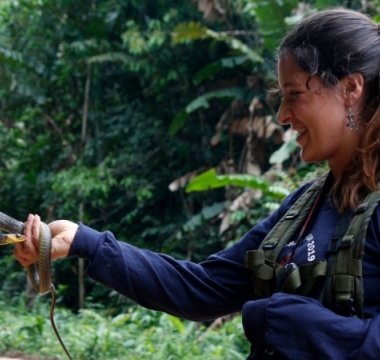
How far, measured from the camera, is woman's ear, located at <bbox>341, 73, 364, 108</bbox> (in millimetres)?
1845

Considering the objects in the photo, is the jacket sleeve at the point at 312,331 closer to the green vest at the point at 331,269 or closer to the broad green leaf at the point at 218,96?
the green vest at the point at 331,269

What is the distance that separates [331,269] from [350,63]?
544mm

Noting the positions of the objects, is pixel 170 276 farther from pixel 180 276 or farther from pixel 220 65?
pixel 220 65

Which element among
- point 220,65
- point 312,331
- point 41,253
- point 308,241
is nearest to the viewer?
point 312,331

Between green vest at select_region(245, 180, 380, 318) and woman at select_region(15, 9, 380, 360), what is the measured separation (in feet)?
0.09

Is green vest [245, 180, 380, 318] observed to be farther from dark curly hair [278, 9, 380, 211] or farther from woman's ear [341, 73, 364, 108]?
woman's ear [341, 73, 364, 108]

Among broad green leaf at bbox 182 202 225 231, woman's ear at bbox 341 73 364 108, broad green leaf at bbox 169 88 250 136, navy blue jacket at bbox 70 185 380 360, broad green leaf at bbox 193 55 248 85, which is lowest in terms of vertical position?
broad green leaf at bbox 182 202 225 231

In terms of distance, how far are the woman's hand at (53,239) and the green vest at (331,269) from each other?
1.69 feet

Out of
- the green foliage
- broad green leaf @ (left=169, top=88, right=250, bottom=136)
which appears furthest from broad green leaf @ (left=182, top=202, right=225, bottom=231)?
the green foliage

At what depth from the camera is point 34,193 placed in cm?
1097

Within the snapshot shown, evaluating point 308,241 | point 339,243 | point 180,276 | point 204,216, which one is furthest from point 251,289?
point 204,216

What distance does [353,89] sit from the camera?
1.85 metres

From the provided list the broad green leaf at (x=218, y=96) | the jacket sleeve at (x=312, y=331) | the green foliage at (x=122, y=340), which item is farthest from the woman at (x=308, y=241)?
the broad green leaf at (x=218, y=96)

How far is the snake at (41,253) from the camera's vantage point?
2.03 meters
